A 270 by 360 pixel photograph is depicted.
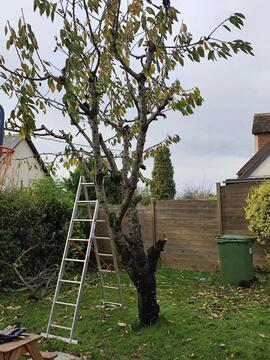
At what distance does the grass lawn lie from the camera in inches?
206

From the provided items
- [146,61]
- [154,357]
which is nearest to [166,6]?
[146,61]

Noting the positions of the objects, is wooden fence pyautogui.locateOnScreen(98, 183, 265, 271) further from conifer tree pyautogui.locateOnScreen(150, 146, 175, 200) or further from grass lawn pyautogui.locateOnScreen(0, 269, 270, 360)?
conifer tree pyautogui.locateOnScreen(150, 146, 175, 200)

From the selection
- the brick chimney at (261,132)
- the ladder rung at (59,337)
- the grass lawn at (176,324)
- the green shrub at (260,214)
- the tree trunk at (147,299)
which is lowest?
the ladder rung at (59,337)

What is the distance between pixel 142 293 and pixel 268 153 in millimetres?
14526

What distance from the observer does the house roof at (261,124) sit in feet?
72.3

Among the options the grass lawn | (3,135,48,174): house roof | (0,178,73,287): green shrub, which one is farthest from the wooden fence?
(3,135,48,174): house roof

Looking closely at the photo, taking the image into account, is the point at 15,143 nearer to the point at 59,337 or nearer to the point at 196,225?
the point at 196,225

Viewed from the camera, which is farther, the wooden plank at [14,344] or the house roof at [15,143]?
the house roof at [15,143]

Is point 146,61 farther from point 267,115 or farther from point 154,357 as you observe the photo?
point 267,115

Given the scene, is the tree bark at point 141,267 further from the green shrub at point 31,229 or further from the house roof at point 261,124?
the house roof at point 261,124

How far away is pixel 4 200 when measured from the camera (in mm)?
10148

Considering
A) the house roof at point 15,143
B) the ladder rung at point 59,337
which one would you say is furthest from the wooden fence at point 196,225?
the ladder rung at point 59,337

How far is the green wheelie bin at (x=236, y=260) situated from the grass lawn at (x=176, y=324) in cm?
27

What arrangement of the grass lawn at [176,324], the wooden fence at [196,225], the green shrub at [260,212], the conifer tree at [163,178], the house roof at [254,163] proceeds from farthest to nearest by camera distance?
the conifer tree at [163,178] → the house roof at [254,163] → the wooden fence at [196,225] → the green shrub at [260,212] → the grass lawn at [176,324]
